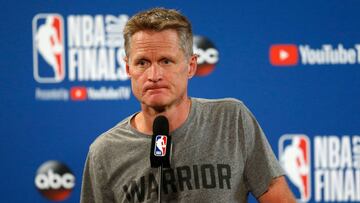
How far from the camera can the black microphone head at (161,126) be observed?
1160 millimetres

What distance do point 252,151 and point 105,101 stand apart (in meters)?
1.05

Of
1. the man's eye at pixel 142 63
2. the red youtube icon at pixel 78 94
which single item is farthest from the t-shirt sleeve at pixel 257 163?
the red youtube icon at pixel 78 94

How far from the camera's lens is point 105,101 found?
219cm

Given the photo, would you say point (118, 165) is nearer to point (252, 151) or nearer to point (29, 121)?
point (252, 151)

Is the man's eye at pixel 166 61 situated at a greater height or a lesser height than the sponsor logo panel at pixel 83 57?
lesser

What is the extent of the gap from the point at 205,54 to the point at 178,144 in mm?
970

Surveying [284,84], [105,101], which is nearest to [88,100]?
[105,101]

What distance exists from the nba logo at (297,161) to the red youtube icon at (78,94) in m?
0.72

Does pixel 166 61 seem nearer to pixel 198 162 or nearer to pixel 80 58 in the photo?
pixel 198 162

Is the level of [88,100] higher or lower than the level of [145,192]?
higher

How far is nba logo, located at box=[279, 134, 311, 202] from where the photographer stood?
2.15 metres

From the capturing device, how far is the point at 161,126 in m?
1.17

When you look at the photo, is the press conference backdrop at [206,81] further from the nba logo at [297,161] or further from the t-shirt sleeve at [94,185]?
the t-shirt sleeve at [94,185]

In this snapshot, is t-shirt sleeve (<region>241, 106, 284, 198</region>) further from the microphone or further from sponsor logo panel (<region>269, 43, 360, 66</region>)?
sponsor logo panel (<region>269, 43, 360, 66</region>)
